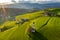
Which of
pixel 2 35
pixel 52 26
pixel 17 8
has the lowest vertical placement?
pixel 2 35

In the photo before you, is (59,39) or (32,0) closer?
(59,39)

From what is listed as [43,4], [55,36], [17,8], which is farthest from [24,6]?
[55,36]

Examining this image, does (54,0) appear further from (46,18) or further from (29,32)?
(29,32)

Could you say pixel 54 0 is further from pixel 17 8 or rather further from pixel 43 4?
pixel 17 8

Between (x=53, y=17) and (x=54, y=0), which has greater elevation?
(x=54, y=0)

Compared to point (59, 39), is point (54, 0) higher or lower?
higher

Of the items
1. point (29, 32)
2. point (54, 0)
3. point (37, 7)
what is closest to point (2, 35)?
point (29, 32)
